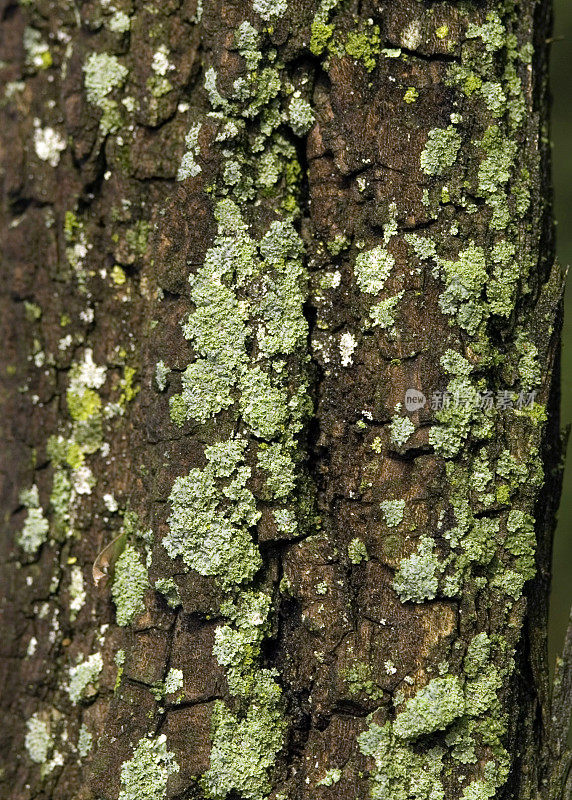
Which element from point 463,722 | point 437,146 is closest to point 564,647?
point 463,722

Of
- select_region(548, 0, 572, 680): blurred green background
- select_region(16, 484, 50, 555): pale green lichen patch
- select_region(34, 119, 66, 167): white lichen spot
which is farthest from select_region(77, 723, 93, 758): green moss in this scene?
select_region(548, 0, 572, 680): blurred green background

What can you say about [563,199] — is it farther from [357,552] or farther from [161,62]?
[357,552]

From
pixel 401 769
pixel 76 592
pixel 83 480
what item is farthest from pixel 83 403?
pixel 401 769

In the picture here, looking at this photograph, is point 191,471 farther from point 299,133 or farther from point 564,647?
point 564,647

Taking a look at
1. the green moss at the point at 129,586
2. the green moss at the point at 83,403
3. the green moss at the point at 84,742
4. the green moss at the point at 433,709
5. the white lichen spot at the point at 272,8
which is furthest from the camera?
the green moss at the point at 83,403

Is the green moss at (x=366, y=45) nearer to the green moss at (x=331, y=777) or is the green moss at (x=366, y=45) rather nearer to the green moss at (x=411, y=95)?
the green moss at (x=411, y=95)

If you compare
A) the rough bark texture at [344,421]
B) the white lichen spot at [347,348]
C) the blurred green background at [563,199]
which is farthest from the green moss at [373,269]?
the blurred green background at [563,199]

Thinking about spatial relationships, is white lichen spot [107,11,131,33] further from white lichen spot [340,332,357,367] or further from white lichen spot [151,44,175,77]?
white lichen spot [340,332,357,367]
